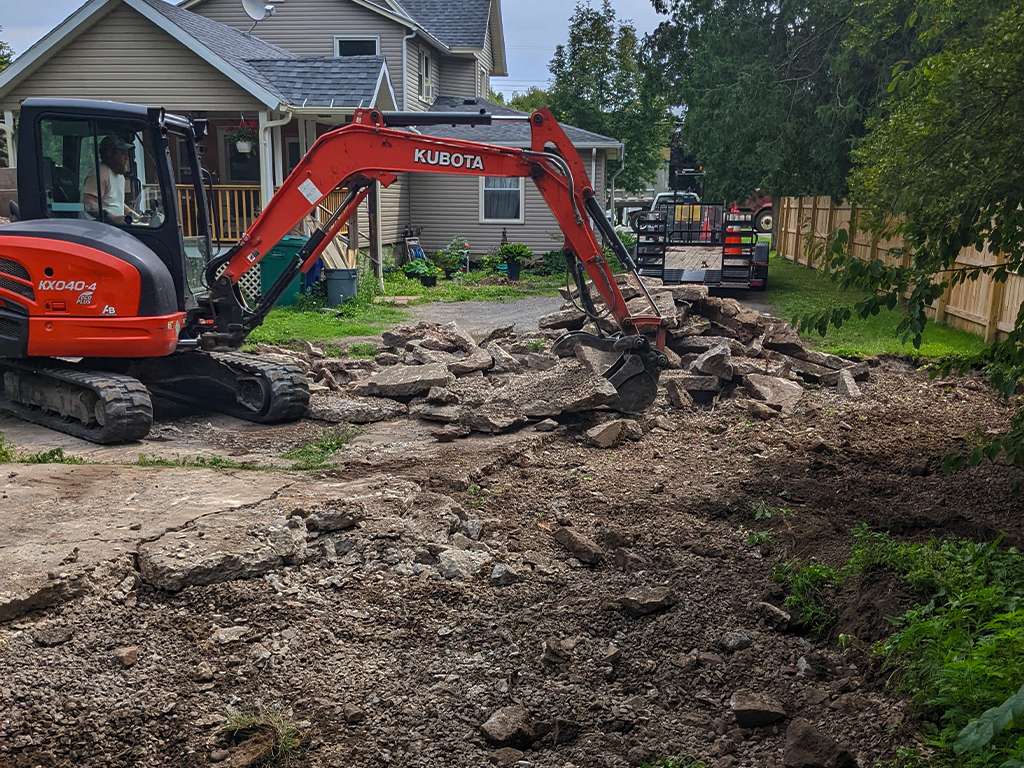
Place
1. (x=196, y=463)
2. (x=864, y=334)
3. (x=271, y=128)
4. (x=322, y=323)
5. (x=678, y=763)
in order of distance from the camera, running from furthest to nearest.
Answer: (x=271, y=128) < (x=322, y=323) < (x=864, y=334) < (x=196, y=463) < (x=678, y=763)

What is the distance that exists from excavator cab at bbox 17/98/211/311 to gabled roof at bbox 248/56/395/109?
1146 cm

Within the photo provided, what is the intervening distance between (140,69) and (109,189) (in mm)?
11945

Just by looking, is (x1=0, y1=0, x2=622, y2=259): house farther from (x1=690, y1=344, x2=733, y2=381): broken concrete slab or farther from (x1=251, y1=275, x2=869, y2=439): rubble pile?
(x1=690, y1=344, x2=733, y2=381): broken concrete slab

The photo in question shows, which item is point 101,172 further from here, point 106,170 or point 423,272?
point 423,272

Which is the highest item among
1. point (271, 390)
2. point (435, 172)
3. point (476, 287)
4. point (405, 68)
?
point (405, 68)

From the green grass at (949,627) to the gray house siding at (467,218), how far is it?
76.6 feet

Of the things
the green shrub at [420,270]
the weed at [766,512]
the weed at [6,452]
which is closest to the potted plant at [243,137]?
the green shrub at [420,270]

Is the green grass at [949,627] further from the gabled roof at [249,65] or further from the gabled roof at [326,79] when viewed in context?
the gabled roof at [326,79]

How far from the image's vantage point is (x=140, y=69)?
19906 mm

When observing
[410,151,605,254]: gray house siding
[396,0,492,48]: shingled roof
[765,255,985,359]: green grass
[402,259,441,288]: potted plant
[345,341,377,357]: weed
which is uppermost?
[396,0,492,48]: shingled roof

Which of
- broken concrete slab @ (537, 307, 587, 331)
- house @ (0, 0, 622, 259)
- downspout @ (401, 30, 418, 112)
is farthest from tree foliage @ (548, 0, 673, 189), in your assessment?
broken concrete slab @ (537, 307, 587, 331)

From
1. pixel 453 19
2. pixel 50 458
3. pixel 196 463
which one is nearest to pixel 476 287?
pixel 453 19

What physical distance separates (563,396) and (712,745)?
621 centimetres

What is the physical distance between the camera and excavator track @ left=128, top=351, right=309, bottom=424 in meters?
10.1
